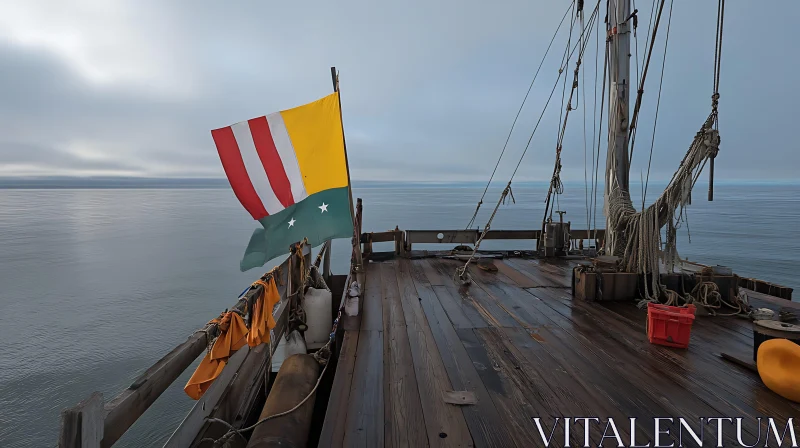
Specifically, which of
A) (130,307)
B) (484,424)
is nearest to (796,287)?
(484,424)

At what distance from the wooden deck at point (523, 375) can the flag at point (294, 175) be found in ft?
5.27

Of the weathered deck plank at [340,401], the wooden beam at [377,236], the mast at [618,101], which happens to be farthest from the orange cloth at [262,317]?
the wooden beam at [377,236]

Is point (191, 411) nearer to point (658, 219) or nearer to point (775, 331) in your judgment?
point (775, 331)

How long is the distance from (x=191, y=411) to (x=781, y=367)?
4948 mm

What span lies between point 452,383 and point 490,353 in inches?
34.9

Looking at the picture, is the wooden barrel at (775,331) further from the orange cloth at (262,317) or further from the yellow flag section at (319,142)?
the yellow flag section at (319,142)

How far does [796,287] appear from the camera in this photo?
700 inches

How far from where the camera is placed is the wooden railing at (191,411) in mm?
1747

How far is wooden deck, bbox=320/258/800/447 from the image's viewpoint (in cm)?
313

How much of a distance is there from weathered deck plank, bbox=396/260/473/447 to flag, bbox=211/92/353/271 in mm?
1821

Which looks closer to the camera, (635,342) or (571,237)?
(635,342)

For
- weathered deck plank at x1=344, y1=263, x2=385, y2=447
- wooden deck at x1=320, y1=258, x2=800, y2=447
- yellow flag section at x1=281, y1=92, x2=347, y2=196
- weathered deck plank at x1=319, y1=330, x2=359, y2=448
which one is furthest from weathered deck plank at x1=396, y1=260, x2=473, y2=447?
yellow flag section at x1=281, y1=92, x2=347, y2=196

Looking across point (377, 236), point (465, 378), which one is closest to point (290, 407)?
point (465, 378)

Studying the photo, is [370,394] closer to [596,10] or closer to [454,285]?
[454,285]
